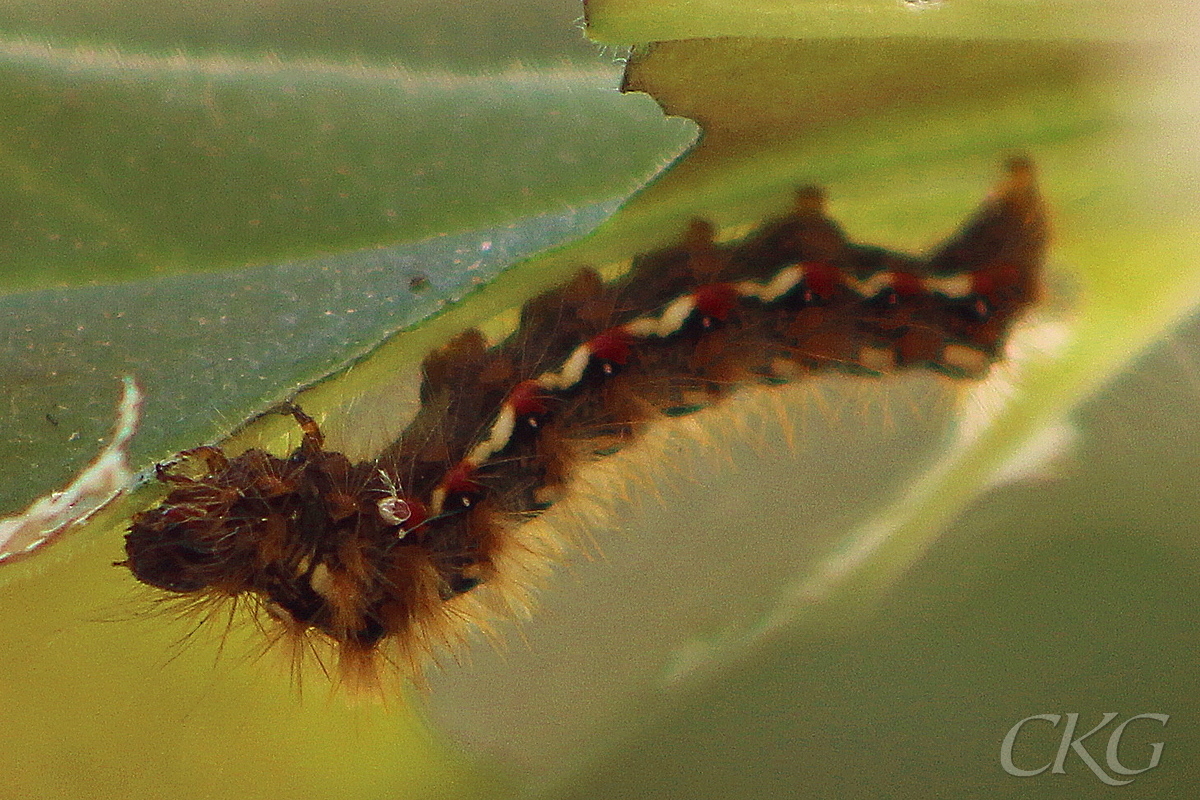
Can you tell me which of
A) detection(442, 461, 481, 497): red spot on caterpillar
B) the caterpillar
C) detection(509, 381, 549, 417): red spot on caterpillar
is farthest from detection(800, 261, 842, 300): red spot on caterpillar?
detection(442, 461, 481, 497): red spot on caterpillar

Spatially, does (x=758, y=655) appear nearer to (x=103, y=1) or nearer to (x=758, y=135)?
(x=758, y=135)

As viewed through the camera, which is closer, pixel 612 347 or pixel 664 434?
pixel 612 347

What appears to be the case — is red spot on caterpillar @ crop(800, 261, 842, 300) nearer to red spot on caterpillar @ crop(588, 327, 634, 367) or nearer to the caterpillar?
the caterpillar

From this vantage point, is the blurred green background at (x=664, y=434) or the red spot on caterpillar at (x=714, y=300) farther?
the red spot on caterpillar at (x=714, y=300)

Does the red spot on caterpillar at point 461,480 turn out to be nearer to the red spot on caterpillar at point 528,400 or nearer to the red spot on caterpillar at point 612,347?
the red spot on caterpillar at point 528,400

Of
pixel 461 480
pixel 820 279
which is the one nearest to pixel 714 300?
pixel 820 279

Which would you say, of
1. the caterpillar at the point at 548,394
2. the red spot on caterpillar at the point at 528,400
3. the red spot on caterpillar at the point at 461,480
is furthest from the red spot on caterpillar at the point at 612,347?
Answer: the red spot on caterpillar at the point at 461,480

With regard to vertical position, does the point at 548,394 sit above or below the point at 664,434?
above

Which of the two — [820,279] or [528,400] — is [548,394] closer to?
[528,400]
